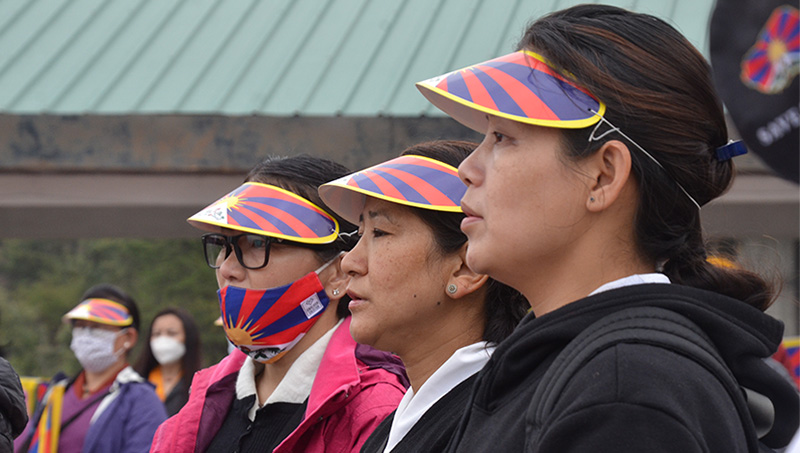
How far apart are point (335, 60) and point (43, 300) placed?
28.1 m

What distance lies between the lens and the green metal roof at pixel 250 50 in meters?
5.84

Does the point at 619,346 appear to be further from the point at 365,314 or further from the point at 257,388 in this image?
the point at 257,388

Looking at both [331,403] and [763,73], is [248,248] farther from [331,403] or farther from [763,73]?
[763,73]

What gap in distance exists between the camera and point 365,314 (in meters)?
2.63

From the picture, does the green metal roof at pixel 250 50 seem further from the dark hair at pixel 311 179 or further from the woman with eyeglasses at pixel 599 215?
the woman with eyeglasses at pixel 599 215

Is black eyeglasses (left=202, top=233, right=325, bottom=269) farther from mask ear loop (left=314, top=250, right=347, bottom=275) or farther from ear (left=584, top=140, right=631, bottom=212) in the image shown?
ear (left=584, top=140, right=631, bottom=212)

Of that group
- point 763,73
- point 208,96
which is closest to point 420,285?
point 763,73

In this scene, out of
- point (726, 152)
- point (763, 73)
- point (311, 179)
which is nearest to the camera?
point (763, 73)

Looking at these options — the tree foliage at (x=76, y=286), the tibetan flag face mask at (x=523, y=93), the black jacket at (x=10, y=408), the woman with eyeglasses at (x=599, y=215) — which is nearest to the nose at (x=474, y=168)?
the woman with eyeglasses at (x=599, y=215)

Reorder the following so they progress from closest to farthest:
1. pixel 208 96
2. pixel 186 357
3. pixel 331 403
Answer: pixel 331 403, pixel 208 96, pixel 186 357

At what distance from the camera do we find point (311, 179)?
3557 mm

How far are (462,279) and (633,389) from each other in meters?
1.25

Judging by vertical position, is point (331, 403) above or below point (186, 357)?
above

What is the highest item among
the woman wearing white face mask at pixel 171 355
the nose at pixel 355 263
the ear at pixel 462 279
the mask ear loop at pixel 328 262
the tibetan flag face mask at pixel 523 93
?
the tibetan flag face mask at pixel 523 93
